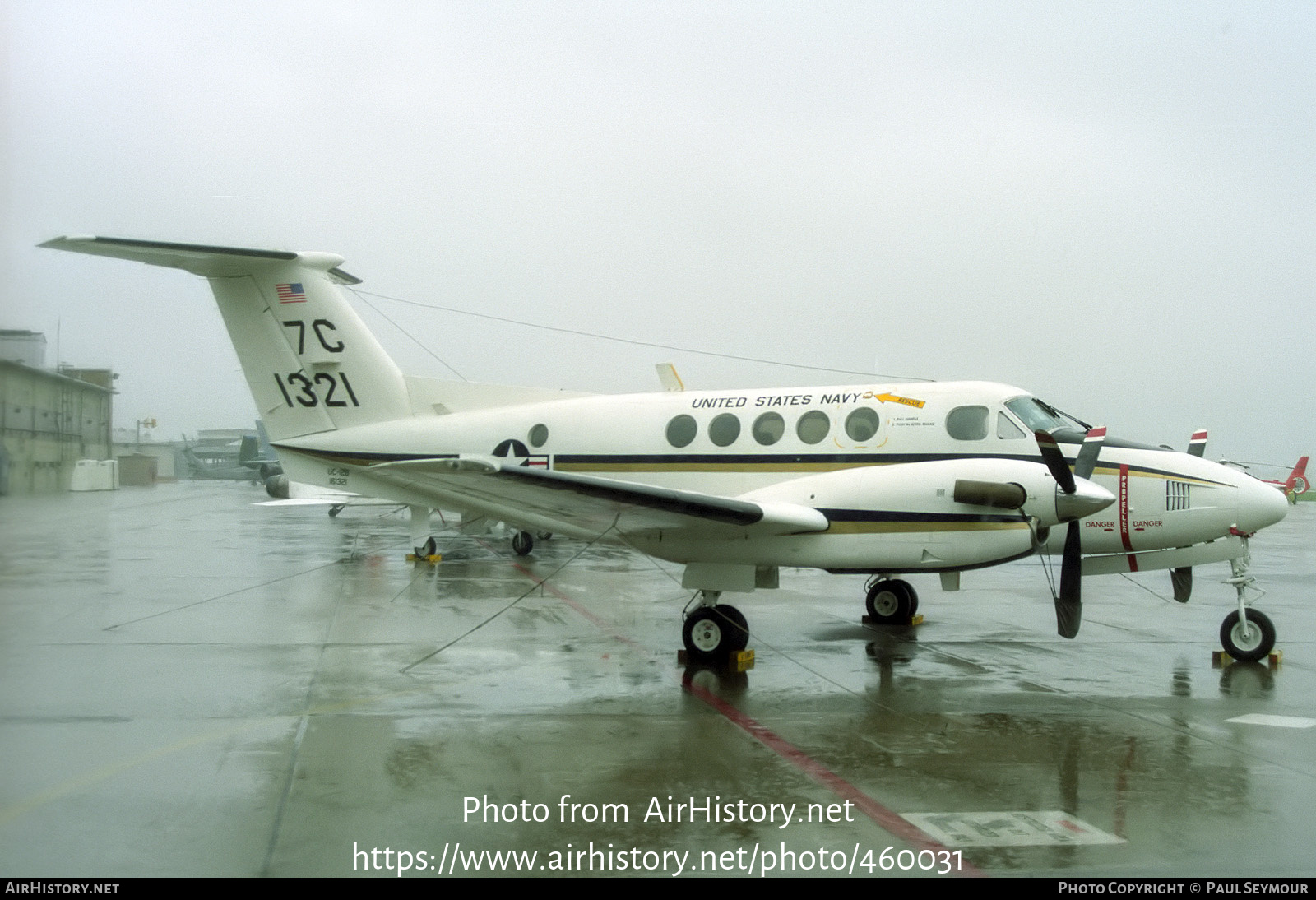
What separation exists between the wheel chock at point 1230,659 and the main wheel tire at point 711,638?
4406mm

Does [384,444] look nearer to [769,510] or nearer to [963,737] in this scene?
[769,510]

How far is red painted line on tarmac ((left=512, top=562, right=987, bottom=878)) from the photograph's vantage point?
4578mm

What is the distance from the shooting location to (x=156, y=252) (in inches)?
433

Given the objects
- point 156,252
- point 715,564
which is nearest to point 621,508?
point 715,564

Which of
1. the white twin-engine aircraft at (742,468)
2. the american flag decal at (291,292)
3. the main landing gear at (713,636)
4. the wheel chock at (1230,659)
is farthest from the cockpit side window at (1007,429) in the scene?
the american flag decal at (291,292)

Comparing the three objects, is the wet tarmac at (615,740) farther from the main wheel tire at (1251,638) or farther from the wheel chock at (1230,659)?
the main wheel tire at (1251,638)

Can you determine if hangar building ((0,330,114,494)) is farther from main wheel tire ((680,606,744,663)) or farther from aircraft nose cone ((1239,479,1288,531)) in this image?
aircraft nose cone ((1239,479,1288,531))

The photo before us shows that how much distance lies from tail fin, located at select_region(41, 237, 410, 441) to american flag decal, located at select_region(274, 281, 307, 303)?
1cm

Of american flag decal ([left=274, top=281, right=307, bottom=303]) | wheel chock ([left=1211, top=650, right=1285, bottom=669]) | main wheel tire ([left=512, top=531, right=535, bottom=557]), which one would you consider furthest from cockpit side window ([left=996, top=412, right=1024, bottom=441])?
main wheel tire ([left=512, top=531, right=535, bottom=557])

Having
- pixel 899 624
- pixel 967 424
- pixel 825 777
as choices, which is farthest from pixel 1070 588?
pixel 825 777

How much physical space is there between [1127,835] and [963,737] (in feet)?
5.96

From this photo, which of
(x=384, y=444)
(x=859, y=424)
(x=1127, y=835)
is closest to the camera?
(x=1127, y=835)

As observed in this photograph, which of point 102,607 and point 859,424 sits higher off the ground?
point 859,424

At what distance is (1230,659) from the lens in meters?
9.16
